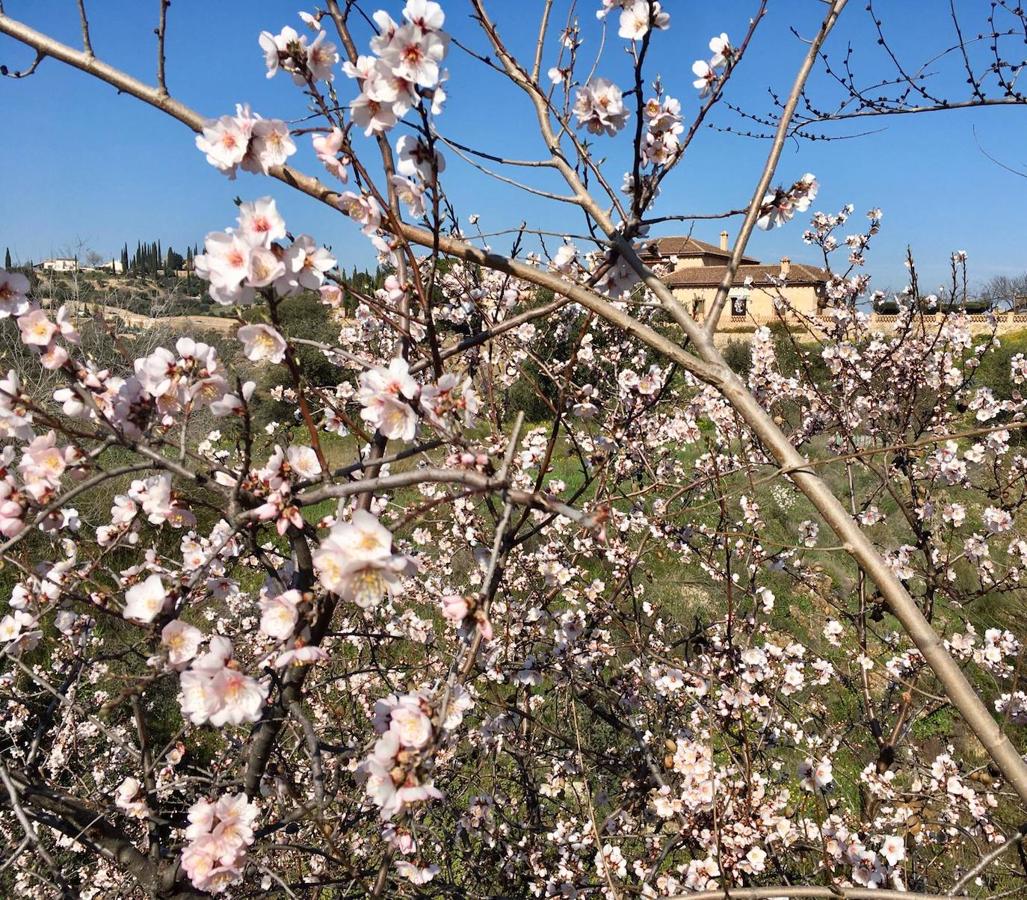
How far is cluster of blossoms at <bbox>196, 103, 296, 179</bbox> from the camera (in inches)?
45.9

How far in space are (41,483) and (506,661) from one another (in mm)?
2291

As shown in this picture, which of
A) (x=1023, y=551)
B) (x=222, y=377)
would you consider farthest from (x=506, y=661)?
(x=1023, y=551)

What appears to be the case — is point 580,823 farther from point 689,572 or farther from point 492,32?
point 689,572

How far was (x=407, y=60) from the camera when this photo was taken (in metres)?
1.18

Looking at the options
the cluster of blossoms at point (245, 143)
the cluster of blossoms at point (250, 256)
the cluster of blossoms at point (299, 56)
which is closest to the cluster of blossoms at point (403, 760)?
the cluster of blossoms at point (250, 256)

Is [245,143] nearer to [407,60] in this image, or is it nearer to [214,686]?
[407,60]

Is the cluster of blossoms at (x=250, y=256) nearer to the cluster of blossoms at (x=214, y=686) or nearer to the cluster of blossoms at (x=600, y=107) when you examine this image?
the cluster of blossoms at (x=214, y=686)

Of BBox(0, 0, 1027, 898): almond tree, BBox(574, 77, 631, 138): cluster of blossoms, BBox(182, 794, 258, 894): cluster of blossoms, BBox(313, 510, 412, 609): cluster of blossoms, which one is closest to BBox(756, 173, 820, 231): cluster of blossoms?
BBox(0, 0, 1027, 898): almond tree

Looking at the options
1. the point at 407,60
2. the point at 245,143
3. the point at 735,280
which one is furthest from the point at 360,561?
the point at 735,280

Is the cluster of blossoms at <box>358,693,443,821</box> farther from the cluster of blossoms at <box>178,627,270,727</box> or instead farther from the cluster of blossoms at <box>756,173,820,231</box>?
the cluster of blossoms at <box>756,173,820,231</box>

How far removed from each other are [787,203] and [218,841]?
6.88 feet

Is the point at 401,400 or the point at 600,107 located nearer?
the point at 401,400

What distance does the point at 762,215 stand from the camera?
1.87 m

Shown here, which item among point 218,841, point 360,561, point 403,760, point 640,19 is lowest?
A: point 218,841
